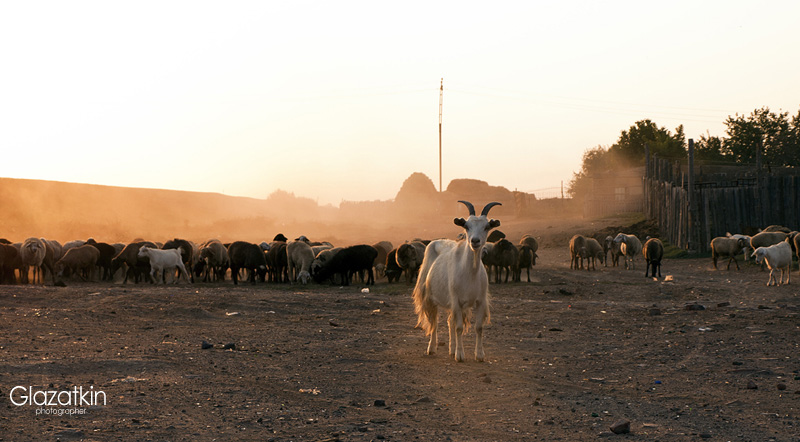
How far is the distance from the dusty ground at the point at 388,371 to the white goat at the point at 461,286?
413mm

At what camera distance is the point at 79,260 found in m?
25.7

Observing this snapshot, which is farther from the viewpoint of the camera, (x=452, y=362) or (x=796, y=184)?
(x=796, y=184)

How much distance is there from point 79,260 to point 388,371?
772 inches

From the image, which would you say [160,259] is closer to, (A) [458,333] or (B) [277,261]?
(B) [277,261]

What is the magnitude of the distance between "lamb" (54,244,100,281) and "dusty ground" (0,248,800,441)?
28.3 ft

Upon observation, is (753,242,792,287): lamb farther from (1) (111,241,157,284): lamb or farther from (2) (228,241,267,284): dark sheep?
(1) (111,241,157,284): lamb

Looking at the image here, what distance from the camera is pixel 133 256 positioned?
26000 mm

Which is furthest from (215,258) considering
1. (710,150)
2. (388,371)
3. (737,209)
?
(710,150)

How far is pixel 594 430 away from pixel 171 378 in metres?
4.67

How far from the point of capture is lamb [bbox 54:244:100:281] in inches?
1003

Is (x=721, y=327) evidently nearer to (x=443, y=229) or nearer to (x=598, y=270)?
(x=598, y=270)

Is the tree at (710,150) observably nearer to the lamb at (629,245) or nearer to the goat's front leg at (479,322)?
the lamb at (629,245)

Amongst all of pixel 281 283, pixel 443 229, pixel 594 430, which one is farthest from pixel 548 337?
pixel 443 229

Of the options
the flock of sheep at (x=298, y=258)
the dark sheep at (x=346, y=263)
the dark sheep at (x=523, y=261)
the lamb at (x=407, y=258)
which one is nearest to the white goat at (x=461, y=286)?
the flock of sheep at (x=298, y=258)
